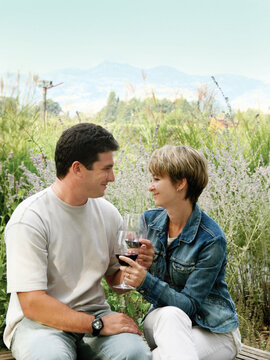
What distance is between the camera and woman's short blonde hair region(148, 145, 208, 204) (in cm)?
211

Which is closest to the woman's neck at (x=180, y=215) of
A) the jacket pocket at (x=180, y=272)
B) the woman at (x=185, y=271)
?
the woman at (x=185, y=271)

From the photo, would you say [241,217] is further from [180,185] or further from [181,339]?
[181,339]

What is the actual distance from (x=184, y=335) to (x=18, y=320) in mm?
621

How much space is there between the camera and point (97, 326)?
189 centimetres

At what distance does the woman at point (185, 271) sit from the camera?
198 centimetres

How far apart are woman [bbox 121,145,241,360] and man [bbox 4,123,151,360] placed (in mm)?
150

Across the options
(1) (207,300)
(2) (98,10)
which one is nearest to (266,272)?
(1) (207,300)

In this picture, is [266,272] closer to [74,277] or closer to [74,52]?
[74,277]

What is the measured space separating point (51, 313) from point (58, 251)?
0.25m

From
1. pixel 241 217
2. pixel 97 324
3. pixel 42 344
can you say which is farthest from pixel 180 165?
pixel 241 217

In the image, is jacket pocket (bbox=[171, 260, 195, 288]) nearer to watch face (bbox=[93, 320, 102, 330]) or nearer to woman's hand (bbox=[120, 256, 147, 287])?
woman's hand (bbox=[120, 256, 147, 287])

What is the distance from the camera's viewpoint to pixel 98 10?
77125 millimetres

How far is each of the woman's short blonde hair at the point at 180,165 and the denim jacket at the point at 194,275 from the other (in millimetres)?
148

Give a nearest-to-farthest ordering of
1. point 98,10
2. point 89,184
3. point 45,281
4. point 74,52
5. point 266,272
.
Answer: point 45,281 < point 89,184 < point 266,272 < point 98,10 < point 74,52
